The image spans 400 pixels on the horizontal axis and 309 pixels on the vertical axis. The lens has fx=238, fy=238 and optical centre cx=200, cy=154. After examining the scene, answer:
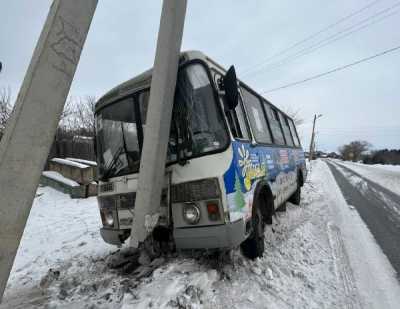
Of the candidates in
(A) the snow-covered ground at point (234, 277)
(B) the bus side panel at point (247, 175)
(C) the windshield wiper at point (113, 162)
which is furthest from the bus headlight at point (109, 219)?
(B) the bus side panel at point (247, 175)

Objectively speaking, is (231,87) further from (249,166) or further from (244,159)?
(249,166)

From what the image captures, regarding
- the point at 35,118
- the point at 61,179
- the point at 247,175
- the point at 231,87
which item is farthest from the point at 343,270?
the point at 61,179

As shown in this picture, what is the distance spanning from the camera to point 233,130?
2988 millimetres

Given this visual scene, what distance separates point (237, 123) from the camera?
321cm

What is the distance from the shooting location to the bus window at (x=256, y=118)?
3896 mm

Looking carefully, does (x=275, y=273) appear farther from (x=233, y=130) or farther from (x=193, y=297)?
(x=233, y=130)

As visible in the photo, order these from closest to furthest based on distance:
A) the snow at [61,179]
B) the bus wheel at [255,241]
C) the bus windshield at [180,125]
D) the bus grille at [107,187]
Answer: the bus windshield at [180,125] < the bus wheel at [255,241] < the bus grille at [107,187] < the snow at [61,179]

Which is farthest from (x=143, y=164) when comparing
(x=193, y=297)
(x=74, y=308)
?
(x=74, y=308)

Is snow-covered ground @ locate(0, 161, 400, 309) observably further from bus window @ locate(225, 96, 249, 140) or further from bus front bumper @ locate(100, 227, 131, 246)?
bus window @ locate(225, 96, 249, 140)

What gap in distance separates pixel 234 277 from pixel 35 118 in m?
2.76

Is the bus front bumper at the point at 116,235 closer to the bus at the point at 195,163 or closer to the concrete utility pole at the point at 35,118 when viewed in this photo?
the bus at the point at 195,163

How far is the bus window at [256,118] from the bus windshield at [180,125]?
1.14 metres

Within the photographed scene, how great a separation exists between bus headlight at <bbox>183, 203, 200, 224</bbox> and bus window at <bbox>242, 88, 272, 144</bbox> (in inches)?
65.4

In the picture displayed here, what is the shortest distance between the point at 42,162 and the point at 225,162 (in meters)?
1.75
